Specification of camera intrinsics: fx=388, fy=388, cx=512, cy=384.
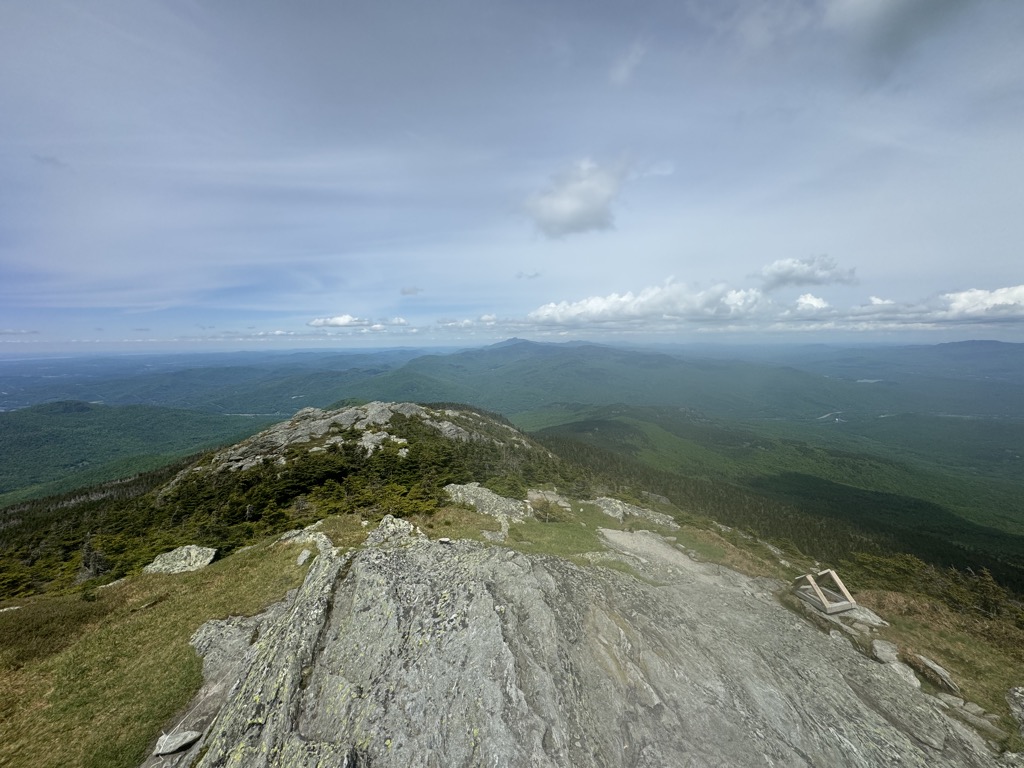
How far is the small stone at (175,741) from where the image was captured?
53.3 feet

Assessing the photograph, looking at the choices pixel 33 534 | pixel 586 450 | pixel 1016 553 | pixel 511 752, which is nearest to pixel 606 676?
pixel 511 752

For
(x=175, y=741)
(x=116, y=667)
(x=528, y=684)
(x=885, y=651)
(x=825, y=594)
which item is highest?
(x=528, y=684)

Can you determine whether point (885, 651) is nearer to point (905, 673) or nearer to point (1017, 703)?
point (905, 673)

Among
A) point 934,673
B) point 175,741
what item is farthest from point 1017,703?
point 175,741

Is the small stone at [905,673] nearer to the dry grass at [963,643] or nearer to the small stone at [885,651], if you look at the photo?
the small stone at [885,651]

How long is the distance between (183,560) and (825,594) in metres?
51.2

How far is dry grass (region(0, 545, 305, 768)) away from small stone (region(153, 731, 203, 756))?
35.8 inches

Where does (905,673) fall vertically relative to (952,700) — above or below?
above

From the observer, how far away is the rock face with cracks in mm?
14938

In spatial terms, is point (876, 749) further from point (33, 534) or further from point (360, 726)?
point (33, 534)

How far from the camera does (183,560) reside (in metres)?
31.8

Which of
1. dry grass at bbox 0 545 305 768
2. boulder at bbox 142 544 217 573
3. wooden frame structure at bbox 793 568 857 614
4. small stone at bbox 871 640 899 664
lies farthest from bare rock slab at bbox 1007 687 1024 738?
boulder at bbox 142 544 217 573

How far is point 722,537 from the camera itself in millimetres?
45312

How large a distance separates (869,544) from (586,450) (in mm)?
93823
